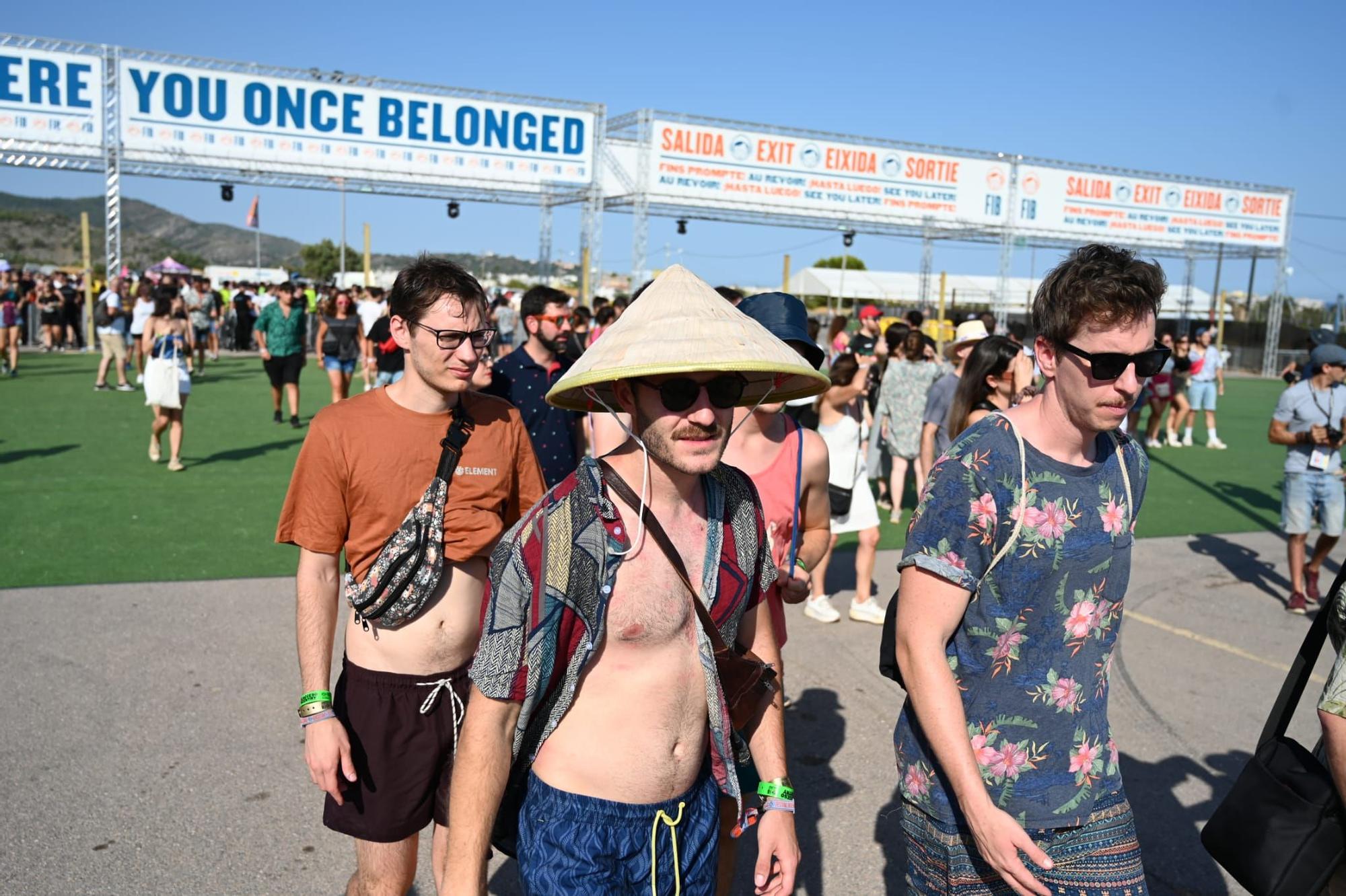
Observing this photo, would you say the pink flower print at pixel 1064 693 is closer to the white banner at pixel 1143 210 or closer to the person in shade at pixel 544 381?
the person in shade at pixel 544 381

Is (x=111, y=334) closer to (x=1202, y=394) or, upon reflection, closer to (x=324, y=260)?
(x=1202, y=394)

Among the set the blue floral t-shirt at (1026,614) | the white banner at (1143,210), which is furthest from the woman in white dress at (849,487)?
the white banner at (1143,210)

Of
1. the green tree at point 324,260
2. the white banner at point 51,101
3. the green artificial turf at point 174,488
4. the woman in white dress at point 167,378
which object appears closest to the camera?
the green artificial turf at point 174,488

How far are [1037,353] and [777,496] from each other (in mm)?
1551

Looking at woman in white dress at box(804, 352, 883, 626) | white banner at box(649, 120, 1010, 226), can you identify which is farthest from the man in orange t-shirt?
white banner at box(649, 120, 1010, 226)

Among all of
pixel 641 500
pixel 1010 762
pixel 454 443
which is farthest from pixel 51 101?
pixel 1010 762

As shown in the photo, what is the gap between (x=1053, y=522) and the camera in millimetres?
2418

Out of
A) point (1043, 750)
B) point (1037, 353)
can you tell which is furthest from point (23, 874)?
point (1037, 353)

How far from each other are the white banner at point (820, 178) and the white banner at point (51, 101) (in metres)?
12.0

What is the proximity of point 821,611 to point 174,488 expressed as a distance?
6.96 metres

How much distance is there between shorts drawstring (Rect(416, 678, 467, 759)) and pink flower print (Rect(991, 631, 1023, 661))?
1485 millimetres

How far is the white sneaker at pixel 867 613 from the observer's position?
23.6 feet

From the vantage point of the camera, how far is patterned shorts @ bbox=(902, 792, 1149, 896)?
7.94 feet

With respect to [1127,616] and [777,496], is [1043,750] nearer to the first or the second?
[777,496]
